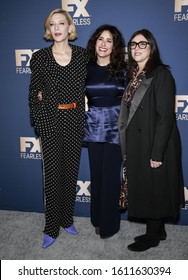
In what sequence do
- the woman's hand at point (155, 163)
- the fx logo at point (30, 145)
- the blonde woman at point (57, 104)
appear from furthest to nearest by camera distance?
1. the fx logo at point (30, 145)
2. the blonde woman at point (57, 104)
3. the woman's hand at point (155, 163)

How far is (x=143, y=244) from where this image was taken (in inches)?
103

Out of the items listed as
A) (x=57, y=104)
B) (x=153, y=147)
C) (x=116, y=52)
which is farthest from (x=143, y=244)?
(x=116, y=52)

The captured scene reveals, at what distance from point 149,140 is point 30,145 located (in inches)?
54.3

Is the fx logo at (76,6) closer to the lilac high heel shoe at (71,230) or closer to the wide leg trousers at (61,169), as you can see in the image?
the wide leg trousers at (61,169)

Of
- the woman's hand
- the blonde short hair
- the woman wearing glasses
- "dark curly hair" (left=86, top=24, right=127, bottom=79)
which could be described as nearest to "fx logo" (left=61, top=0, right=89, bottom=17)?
the blonde short hair

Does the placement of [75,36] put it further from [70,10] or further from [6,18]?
[6,18]

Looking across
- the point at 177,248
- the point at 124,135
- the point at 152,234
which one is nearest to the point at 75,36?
the point at 124,135

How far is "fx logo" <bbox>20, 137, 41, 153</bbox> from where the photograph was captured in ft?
10.3

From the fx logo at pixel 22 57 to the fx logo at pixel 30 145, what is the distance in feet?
2.48

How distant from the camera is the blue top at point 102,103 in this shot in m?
2.45

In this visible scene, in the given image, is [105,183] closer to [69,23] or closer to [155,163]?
[155,163]

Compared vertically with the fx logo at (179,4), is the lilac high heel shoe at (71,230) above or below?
below

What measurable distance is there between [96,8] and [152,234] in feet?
6.83

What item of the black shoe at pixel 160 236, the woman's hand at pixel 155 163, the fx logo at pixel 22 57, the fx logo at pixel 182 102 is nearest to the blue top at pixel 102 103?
the woman's hand at pixel 155 163
